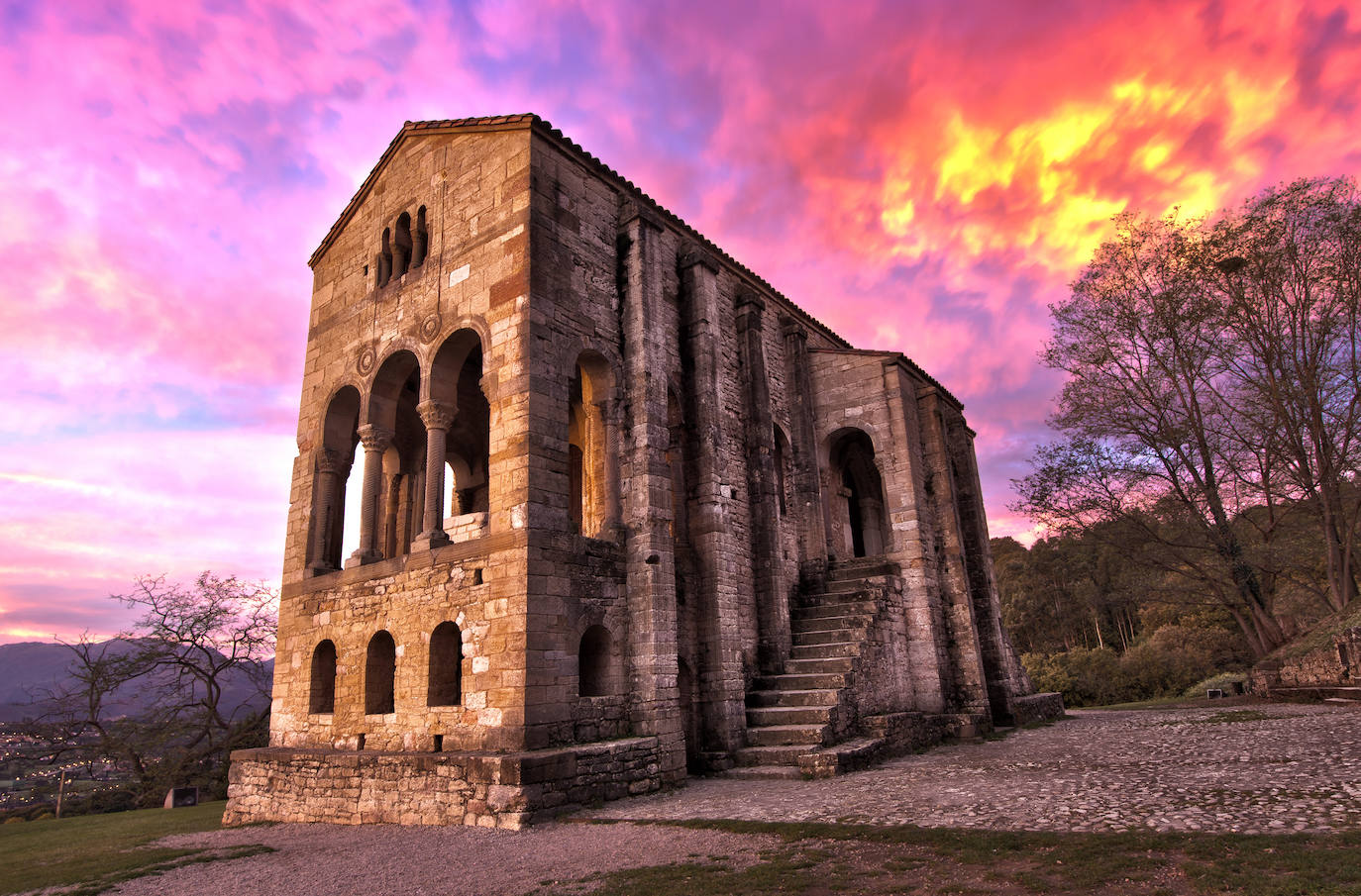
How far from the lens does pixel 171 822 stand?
44.0ft

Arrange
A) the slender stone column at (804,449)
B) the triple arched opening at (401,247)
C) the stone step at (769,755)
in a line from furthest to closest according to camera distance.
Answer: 1. the slender stone column at (804,449)
2. the triple arched opening at (401,247)
3. the stone step at (769,755)

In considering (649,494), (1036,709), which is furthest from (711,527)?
(1036,709)

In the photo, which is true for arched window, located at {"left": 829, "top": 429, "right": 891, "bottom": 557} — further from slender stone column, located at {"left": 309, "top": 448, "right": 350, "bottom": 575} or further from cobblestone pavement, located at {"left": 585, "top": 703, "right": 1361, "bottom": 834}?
slender stone column, located at {"left": 309, "top": 448, "right": 350, "bottom": 575}

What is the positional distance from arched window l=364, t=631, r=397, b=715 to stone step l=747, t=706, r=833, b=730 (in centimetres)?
586

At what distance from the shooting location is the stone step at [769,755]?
11.3m

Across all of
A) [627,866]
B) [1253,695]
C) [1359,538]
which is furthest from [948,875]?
[1359,538]

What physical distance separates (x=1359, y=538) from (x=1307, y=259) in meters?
7.67

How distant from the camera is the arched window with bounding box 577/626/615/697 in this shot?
10.8 meters

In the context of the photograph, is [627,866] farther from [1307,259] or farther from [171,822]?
[1307,259]

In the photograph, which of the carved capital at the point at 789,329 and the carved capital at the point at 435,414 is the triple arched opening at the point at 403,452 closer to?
the carved capital at the point at 435,414

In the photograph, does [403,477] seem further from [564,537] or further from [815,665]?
[815,665]

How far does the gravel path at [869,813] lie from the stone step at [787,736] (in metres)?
1.00

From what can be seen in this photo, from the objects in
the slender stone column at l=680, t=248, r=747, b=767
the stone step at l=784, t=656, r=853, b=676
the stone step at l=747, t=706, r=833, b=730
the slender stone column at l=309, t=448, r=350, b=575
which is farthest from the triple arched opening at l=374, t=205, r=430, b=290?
the stone step at l=784, t=656, r=853, b=676

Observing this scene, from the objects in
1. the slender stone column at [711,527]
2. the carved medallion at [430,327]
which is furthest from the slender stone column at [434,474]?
the slender stone column at [711,527]
